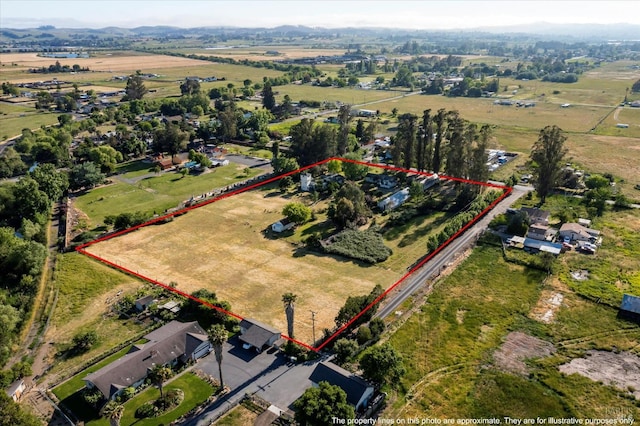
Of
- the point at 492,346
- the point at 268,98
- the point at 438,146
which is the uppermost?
the point at 268,98

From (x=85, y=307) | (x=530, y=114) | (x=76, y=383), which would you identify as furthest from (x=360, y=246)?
(x=530, y=114)

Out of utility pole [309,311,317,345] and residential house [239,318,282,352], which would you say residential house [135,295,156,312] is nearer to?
residential house [239,318,282,352]

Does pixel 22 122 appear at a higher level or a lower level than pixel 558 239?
higher

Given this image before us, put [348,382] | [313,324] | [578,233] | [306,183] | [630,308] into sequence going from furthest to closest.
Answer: [306,183] < [578,233] < [630,308] < [313,324] < [348,382]

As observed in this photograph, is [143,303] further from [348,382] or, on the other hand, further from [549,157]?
[549,157]

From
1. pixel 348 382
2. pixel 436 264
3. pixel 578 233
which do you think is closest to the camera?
pixel 348 382

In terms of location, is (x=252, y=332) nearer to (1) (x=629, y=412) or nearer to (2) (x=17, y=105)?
(1) (x=629, y=412)

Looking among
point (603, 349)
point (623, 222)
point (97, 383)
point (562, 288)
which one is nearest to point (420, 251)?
point (562, 288)
